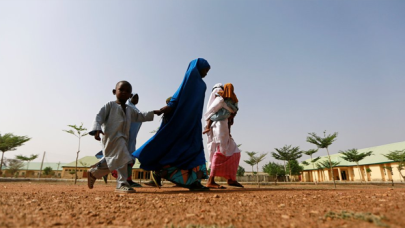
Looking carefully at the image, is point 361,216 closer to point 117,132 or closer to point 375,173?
point 117,132

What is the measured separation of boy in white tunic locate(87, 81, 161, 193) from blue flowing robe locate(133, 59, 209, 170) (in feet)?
1.01

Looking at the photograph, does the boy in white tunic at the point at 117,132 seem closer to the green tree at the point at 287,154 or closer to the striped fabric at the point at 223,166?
the striped fabric at the point at 223,166

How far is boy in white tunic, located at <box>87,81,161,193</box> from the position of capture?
3.23 meters

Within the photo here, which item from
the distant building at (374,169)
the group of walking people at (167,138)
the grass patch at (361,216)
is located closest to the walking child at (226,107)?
the group of walking people at (167,138)

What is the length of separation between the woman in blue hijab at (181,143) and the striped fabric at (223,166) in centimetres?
79

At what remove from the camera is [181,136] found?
3.68m

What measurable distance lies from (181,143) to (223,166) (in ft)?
4.63

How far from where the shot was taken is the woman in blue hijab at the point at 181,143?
3.54m

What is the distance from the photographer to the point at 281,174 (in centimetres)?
3984

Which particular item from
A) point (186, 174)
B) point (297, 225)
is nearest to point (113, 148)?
point (186, 174)

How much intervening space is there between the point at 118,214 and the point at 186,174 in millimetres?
2059

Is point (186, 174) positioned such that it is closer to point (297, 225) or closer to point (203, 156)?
point (203, 156)

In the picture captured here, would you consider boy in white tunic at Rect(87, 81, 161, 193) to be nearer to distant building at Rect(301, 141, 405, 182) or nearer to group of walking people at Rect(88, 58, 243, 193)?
group of walking people at Rect(88, 58, 243, 193)

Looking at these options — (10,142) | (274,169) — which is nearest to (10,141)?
(10,142)
